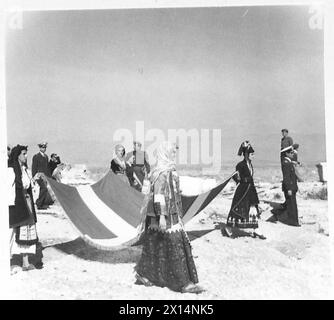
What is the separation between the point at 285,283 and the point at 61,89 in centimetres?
304

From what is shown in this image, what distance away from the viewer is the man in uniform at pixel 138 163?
16.4ft

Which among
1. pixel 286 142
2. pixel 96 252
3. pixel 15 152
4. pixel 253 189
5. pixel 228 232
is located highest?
pixel 286 142

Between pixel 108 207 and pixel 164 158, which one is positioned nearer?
pixel 164 158

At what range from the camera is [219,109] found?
5.02m

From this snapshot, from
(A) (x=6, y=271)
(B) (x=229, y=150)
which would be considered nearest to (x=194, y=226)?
(B) (x=229, y=150)

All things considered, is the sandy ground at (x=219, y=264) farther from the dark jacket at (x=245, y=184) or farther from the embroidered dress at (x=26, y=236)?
the embroidered dress at (x=26, y=236)

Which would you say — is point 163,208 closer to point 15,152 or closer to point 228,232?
point 228,232

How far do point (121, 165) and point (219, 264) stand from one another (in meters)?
1.45

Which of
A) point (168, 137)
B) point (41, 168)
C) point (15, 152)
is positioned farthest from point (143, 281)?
point (15, 152)

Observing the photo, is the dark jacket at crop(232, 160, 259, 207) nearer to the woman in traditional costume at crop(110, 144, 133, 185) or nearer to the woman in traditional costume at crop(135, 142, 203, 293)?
A: the woman in traditional costume at crop(135, 142, 203, 293)

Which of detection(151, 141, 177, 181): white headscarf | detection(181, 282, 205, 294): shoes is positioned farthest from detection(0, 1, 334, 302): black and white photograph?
detection(151, 141, 177, 181): white headscarf

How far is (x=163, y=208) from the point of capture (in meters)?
4.39

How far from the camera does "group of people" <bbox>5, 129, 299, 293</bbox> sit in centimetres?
444
